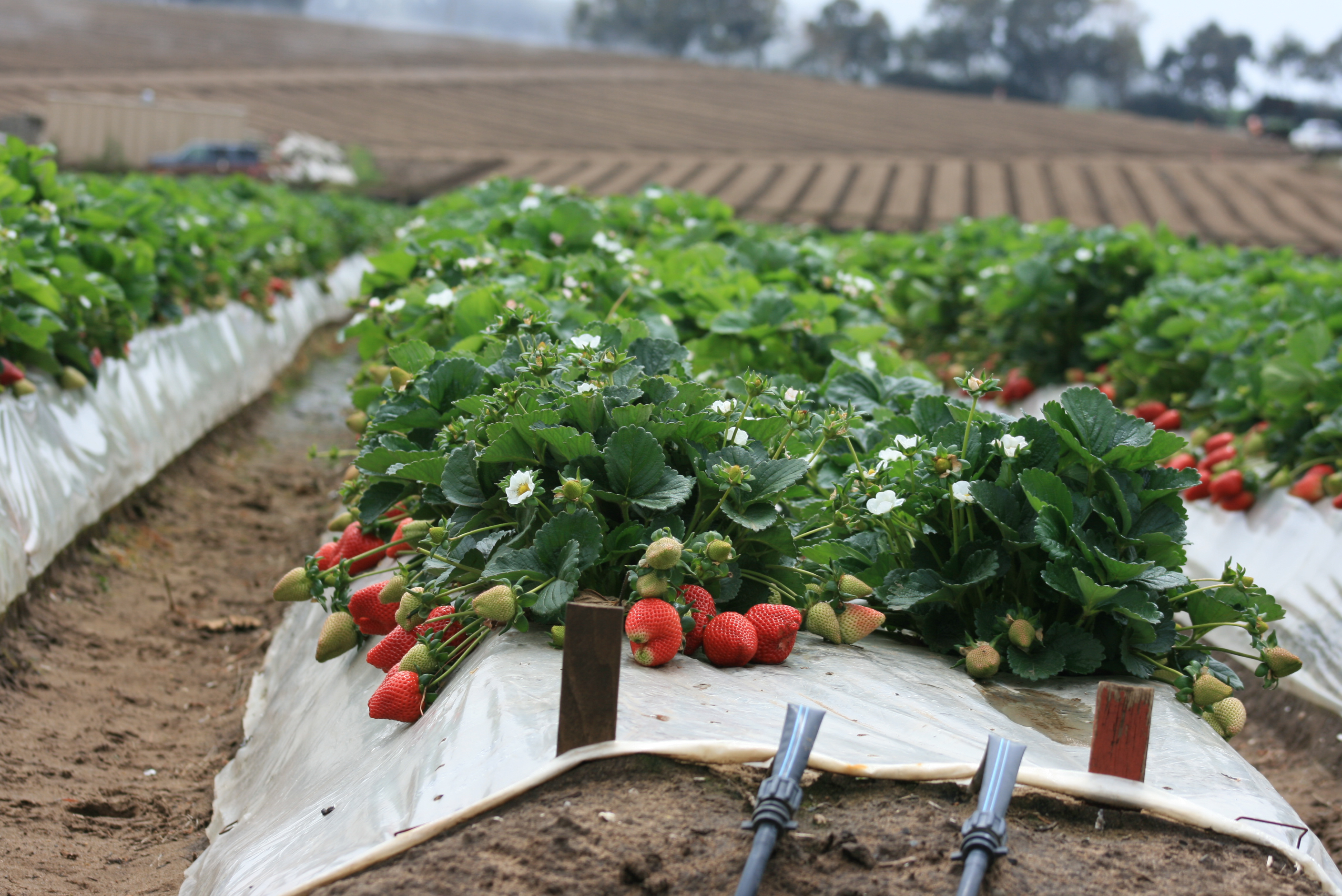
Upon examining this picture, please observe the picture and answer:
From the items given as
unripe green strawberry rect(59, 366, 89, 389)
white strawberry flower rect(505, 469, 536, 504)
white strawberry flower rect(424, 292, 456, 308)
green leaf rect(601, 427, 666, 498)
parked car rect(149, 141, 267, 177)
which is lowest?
parked car rect(149, 141, 267, 177)

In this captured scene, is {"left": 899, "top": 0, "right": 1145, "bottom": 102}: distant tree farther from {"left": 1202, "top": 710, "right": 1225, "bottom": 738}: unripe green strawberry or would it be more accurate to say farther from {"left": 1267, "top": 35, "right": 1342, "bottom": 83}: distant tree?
{"left": 1202, "top": 710, "right": 1225, "bottom": 738}: unripe green strawberry

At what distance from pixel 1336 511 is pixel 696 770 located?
327 cm

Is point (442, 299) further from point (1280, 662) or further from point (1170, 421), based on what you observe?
point (1170, 421)

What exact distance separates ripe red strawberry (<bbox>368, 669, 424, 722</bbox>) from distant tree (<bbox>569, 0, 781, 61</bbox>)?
77.7 m

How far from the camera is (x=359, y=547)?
2678 millimetres

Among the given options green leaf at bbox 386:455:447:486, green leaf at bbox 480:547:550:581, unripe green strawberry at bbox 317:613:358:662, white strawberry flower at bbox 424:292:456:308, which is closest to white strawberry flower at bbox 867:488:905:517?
green leaf at bbox 480:547:550:581

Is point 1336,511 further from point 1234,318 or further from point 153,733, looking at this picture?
point 153,733

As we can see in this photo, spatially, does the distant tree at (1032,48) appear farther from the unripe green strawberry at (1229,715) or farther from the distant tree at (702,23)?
the unripe green strawberry at (1229,715)

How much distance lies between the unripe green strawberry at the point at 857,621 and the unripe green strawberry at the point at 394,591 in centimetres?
93

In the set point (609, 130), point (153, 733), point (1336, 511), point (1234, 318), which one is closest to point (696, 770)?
point (153, 733)

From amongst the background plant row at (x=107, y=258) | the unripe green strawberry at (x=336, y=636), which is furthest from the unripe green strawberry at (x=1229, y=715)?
the background plant row at (x=107, y=258)

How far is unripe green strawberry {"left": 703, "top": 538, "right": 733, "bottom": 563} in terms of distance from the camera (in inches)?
78.7

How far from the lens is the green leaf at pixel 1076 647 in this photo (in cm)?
226

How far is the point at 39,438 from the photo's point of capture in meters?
4.01
